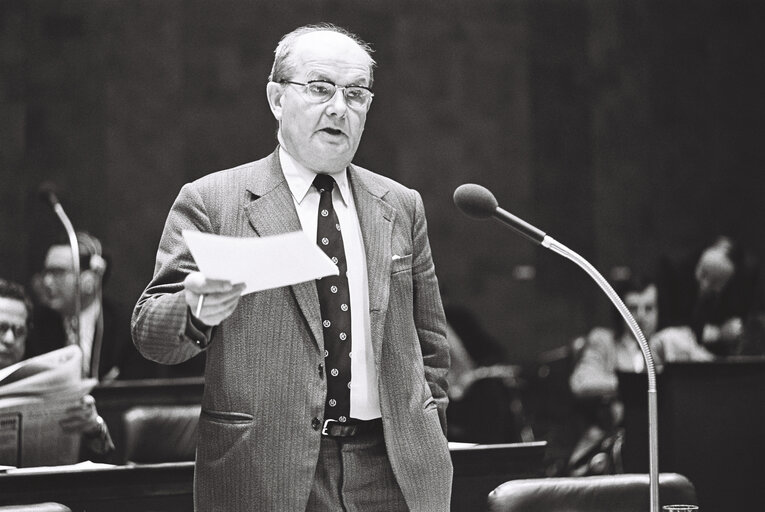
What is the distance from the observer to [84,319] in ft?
19.0

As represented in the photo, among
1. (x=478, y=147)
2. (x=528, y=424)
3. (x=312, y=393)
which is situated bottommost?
(x=528, y=424)

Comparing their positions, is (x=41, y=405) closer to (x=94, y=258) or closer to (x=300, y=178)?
(x=300, y=178)

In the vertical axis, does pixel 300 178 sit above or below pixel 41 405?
above

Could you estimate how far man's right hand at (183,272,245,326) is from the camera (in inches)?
70.7

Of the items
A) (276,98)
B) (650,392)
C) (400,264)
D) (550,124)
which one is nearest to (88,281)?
(276,98)

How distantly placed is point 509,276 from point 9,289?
6123mm

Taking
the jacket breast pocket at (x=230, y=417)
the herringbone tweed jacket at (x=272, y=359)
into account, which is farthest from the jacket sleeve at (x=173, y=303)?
the jacket breast pocket at (x=230, y=417)

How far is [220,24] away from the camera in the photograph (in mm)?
8914

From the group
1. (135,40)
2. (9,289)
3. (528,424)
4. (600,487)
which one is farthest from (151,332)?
(135,40)

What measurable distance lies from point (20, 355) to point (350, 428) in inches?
86.6

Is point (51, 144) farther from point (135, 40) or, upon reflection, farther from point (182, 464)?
point (182, 464)

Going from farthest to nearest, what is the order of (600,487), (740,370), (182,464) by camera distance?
1. (740,370)
2. (182,464)
3. (600,487)

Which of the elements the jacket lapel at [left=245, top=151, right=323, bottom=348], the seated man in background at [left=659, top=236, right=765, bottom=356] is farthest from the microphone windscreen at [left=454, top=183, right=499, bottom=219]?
the seated man in background at [left=659, top=236, right=765, bottom=356]

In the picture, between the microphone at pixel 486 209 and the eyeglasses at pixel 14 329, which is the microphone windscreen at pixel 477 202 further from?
the eyeglasses at pixel 14 329
